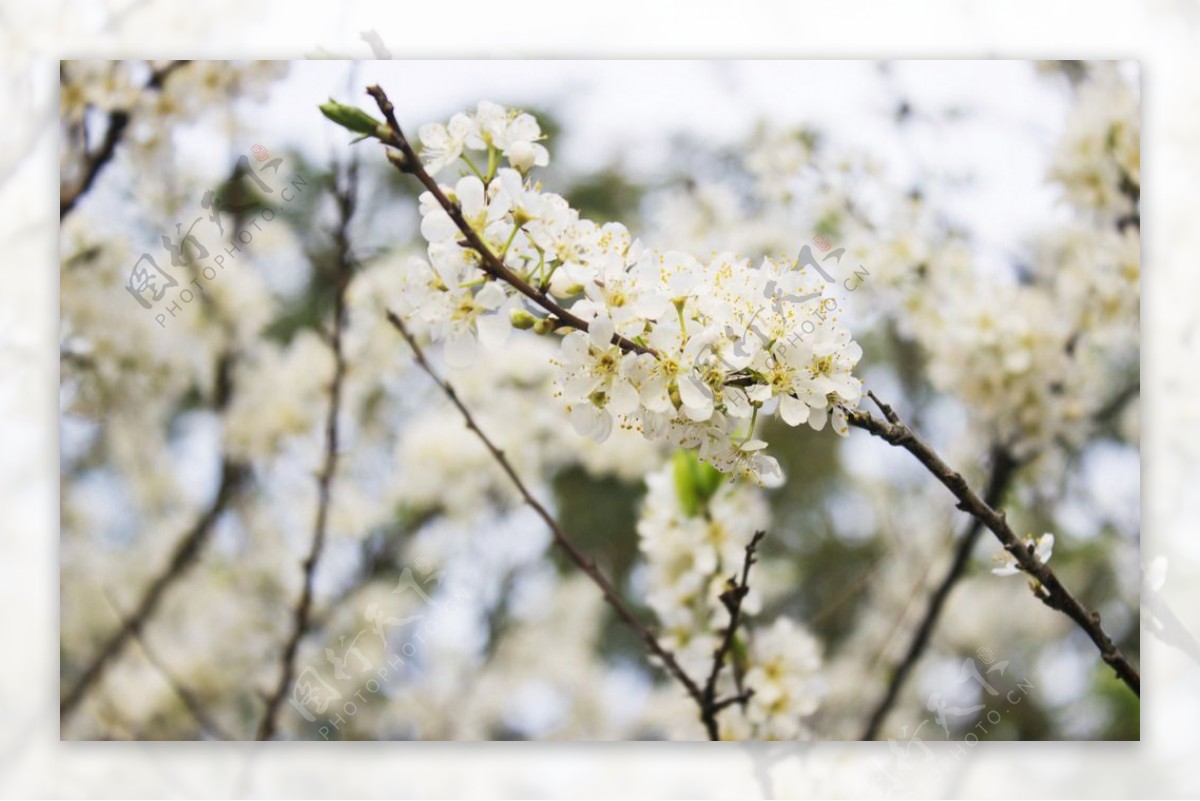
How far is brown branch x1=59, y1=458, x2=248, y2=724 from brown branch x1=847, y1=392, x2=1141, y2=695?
4.00 feet

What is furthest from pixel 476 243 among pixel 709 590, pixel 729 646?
pixel 709 590

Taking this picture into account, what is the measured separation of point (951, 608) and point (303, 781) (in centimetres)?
111

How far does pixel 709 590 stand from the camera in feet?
5.32

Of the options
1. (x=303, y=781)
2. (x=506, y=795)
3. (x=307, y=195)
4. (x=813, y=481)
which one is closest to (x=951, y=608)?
(x=813, y=481)

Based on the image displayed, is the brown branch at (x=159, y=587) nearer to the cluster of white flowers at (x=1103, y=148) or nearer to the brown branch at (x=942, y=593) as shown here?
the brown branch at (x=942, y=593)

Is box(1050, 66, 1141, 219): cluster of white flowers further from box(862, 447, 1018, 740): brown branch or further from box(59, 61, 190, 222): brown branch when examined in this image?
box(59, 61, 190, 222): brown branch

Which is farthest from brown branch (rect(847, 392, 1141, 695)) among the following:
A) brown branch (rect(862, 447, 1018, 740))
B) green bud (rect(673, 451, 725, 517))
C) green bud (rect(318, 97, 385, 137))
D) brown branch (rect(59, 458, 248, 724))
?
brown branch (rect(59, 458, 248, 724))

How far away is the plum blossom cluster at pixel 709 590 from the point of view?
62.5 inches

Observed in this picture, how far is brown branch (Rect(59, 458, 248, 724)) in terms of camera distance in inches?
72.9

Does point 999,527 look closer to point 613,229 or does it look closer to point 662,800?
point 613,229

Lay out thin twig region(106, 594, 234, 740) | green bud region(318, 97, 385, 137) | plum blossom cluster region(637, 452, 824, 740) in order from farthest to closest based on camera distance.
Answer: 1. thin twig region(106, 594, 234, 740)
2. plum blossom cluster region(637, 452, 824, 740)
3. green bud region(318, 97, 385, 137)

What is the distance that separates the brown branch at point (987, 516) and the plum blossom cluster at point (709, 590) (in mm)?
535

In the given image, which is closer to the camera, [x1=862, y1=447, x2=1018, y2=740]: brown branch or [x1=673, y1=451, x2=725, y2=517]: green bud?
[x1=673, y1=451, x2=725, y2=517]: green bud

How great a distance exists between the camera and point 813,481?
1.90 m
